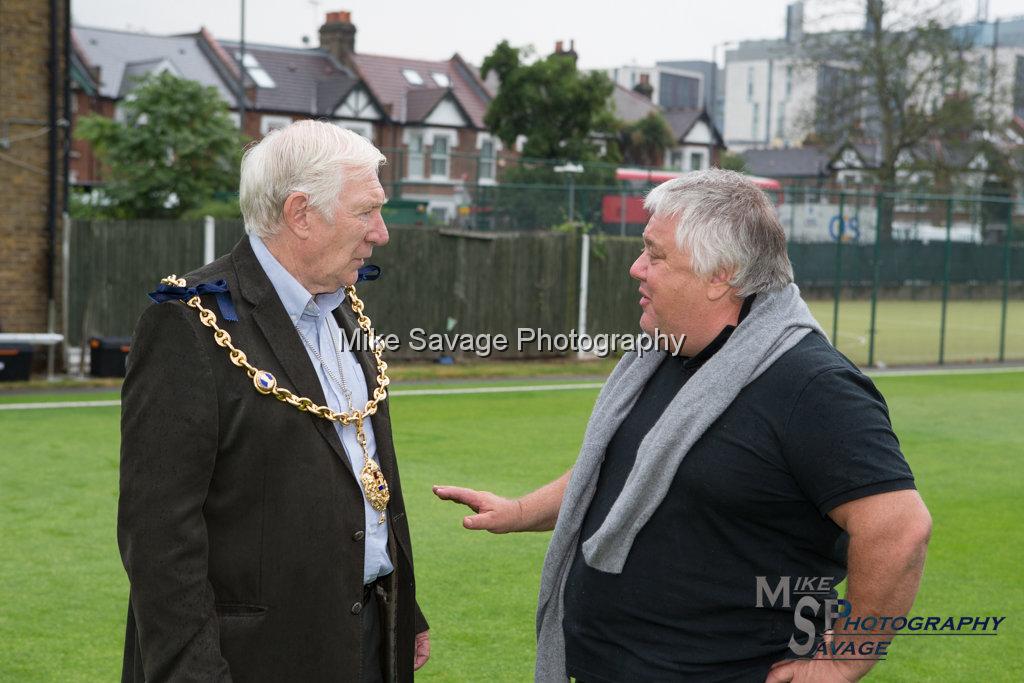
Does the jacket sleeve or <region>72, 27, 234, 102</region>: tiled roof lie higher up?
<region>72, 27, 234, 102</region>: tiled roof

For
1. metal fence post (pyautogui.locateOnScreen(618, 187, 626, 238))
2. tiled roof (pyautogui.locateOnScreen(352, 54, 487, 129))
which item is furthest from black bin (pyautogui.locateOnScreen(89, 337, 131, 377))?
tiled roof (pyautogui.locateOnScreen(352, 54, 487, 129))

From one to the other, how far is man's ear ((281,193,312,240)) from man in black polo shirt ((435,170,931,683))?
83 cm

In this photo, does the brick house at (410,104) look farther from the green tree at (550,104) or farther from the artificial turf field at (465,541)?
the artificial turf field at (465,541)

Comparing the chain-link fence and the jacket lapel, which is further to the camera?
the chain-link fence

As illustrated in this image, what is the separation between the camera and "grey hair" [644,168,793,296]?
112 inches

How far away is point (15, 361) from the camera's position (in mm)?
14766

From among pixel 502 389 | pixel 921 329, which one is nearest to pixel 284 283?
pixel 502 389

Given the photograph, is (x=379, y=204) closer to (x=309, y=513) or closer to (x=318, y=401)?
(x=318, y=401)

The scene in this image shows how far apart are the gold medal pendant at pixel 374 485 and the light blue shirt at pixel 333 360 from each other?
1 centimetres

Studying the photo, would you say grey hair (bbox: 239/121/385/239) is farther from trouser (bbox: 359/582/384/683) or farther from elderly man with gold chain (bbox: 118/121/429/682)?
trouser (bbox: 359/582/384/683)

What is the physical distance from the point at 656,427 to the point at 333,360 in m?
→ 0.85

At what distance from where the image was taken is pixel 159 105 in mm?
22188

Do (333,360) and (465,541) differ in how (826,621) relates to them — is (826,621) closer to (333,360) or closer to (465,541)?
(333,360)

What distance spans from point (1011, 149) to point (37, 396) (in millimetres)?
44150
